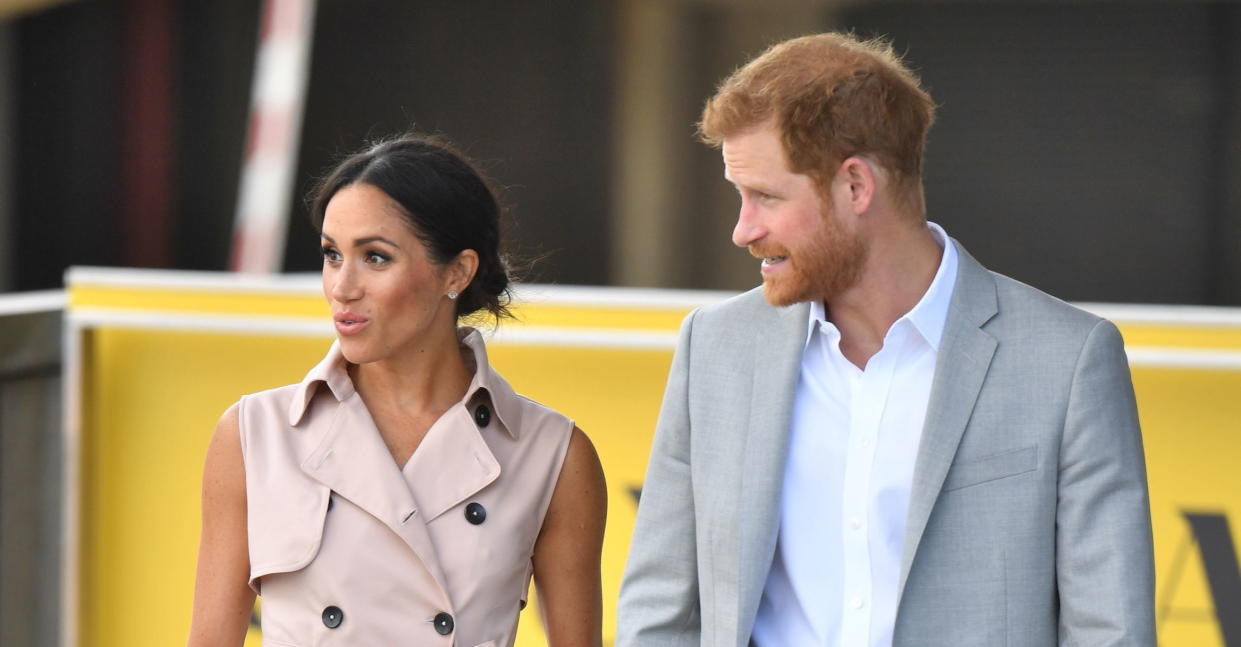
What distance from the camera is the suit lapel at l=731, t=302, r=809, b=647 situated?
2408 millimetres

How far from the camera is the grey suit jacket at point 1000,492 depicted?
2.32 meters

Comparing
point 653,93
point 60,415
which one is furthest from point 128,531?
point 653,93

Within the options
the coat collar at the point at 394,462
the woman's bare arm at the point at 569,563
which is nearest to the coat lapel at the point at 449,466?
the coat collar at the point at 394,462

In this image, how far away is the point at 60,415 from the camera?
4684mm

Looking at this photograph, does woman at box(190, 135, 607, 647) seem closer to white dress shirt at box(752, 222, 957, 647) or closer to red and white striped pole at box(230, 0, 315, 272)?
white dress shirt at box(752, 222, 957, 647)

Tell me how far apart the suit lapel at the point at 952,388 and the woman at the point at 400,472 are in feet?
2.34

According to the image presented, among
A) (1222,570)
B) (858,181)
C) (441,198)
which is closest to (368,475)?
(441,198)

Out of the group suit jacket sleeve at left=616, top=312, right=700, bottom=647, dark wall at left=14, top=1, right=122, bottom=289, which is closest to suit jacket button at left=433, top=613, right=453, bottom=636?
suit jacket sleeve at left=616, top=312, right=700, bottom=647

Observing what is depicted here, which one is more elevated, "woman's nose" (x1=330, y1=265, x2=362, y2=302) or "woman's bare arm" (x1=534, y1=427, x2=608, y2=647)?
"woman's nose" (x1=330, y1=265, x2=362, y2=302)

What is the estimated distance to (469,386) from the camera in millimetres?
2871

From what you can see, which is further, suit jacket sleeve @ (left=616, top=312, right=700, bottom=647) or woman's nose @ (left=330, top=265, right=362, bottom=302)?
woman's nose @ (left=330, top=265, right=362, bottom=302)

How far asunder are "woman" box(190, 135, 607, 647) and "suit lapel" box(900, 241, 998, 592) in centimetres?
71

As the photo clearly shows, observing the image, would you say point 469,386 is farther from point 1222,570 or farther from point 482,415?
point 1222,570

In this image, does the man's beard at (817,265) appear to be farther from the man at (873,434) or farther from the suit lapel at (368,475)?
the suit lapel at (368,475)
